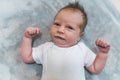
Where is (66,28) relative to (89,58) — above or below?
above

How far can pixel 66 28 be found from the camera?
110cm

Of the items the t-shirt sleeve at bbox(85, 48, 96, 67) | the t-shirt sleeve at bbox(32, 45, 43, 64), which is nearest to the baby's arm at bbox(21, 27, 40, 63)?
the t-shirt sleeve at bbox(32, 45, 43, 64)

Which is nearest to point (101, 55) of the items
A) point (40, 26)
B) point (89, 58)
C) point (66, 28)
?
point (89, 58)

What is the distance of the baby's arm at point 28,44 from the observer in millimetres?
1118

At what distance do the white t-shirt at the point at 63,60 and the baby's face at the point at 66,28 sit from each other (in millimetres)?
31

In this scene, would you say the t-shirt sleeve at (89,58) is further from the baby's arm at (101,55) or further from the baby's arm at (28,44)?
the baby's arm at (28,44)

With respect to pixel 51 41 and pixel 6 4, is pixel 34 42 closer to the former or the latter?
pixel 51 41

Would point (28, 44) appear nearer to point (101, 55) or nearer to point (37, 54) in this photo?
point (37, 54)

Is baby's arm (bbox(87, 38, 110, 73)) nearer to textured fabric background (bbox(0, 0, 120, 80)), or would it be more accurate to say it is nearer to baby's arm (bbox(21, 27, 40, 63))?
textured fabric background (bbox(0, 0, 120, 80))

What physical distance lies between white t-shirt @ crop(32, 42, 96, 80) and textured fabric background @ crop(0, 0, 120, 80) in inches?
2.0

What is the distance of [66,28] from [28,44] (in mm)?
157

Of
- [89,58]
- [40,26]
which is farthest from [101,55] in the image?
[40,26]

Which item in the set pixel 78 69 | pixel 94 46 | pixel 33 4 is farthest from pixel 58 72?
pixel 33 4

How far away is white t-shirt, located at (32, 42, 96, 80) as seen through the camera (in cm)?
109
